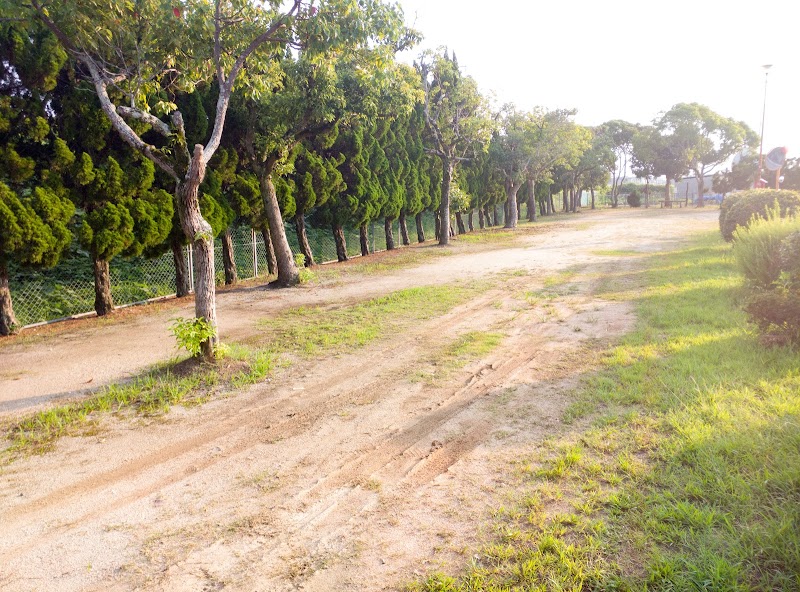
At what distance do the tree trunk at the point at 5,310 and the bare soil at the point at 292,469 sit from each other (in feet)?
4.51

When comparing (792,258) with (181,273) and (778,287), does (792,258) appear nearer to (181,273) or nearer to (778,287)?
(778,287)

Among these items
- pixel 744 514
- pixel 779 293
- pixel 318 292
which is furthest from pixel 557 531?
pixel 318 292

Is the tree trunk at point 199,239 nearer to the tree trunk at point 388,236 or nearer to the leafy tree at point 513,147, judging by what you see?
the tree trunk at point 388,236

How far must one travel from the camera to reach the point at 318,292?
→ 11531mm

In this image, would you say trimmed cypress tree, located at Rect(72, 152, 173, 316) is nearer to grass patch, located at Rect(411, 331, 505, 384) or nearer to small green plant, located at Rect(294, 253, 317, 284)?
small green plant, located at Rect(294, 253, 317, 284)

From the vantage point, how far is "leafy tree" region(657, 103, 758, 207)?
152 feet

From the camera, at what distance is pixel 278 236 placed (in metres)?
12.5

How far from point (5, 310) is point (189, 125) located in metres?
5.48

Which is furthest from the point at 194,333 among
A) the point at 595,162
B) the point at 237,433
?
the point at 595,162

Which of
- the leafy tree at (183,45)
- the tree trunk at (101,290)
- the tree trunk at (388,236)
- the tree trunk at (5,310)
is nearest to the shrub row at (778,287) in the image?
the leafy tree at (183,45)

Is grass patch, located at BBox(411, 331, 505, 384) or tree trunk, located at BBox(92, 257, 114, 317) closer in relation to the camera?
grass patch, located at BBox(411, 331, 505, 384)

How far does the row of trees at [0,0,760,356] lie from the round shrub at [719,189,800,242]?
883 centimetres

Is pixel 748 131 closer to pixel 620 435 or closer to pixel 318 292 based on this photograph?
pixel 318 292

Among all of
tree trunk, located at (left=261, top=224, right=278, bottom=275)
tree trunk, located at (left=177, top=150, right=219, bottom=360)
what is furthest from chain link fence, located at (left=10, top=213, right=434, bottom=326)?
tree trunk, located at (left=177, top=150, right=219, bottom=360)
